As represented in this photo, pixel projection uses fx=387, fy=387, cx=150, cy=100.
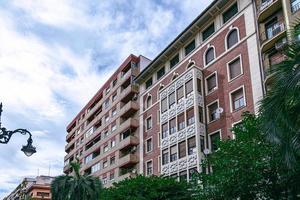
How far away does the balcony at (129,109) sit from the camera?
4216 cm

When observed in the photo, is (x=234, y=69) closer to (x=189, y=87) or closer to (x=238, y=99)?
(x=238, y=99)

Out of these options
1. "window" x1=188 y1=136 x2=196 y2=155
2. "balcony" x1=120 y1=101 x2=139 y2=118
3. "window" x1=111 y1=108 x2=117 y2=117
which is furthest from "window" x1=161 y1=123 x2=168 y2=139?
"window" x1=111 y1=108 x2=117 y2=117

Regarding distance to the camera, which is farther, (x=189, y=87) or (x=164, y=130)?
(x=164, y=130)

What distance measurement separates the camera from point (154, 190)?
2409cm

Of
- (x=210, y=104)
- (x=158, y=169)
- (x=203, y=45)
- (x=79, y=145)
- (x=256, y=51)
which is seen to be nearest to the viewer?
(x=256, y=51)

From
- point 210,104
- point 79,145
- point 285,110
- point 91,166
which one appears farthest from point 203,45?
point 79,145

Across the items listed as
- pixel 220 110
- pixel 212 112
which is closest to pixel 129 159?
pixel 212 112

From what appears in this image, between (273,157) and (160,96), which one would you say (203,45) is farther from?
(273,157)

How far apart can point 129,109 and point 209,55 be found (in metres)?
13.9

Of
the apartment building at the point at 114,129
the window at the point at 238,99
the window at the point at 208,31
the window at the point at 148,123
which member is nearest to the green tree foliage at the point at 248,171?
the window at the point at 238,99

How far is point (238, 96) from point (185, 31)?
879 cm

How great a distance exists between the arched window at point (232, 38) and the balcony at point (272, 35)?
281 centimetres

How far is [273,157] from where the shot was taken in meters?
15.6

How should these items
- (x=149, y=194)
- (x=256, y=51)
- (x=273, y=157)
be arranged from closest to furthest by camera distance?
(x=273, y=157) < (x=149, y=194) < (x=256, y=51)
